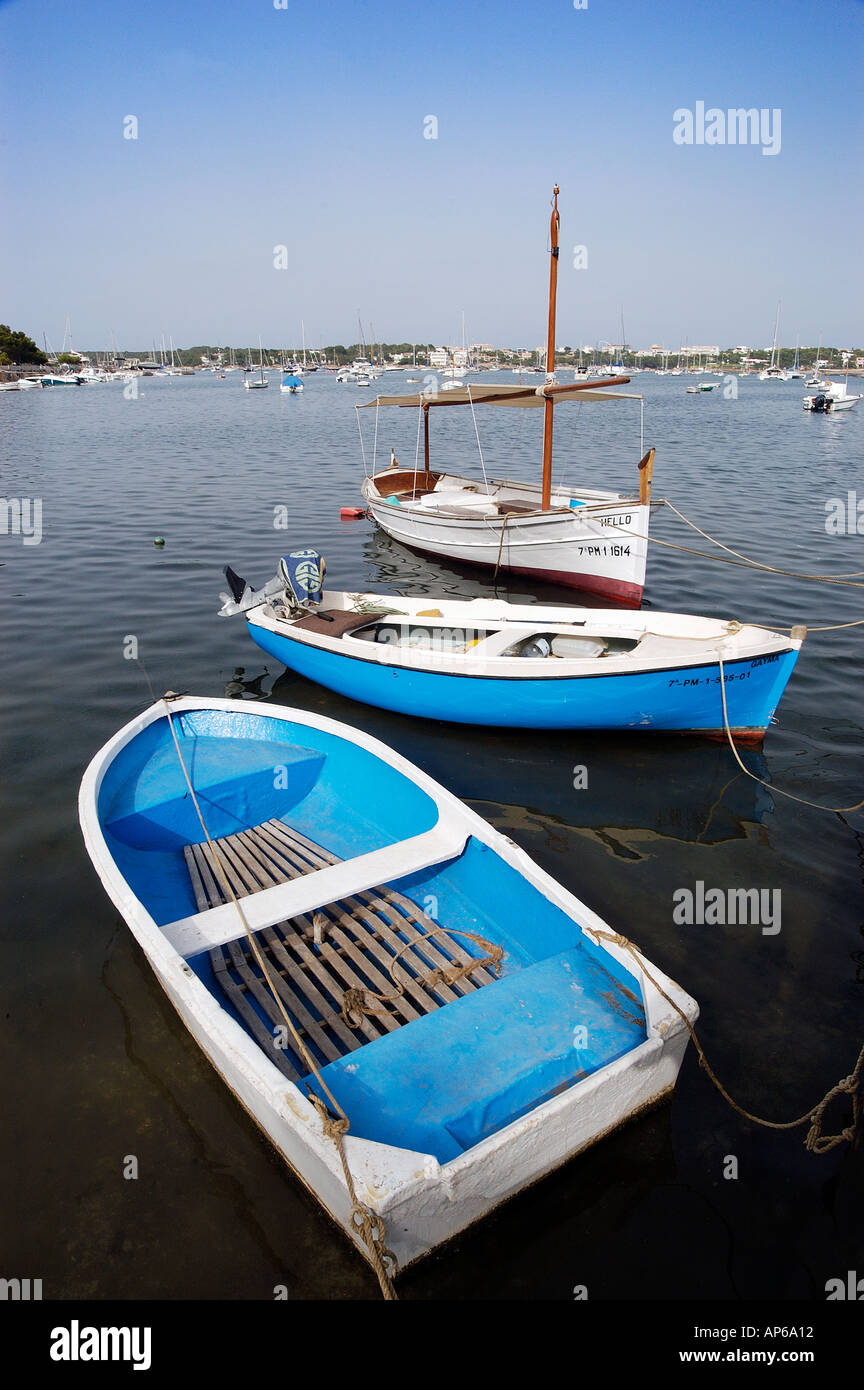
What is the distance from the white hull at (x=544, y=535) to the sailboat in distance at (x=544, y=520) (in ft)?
0.07

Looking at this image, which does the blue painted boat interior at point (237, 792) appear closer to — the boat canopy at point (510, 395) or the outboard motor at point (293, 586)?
the outboard motor at point (293, 586)

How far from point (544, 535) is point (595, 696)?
7.15 meters

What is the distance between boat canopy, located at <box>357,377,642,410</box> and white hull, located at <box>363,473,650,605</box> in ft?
7.34

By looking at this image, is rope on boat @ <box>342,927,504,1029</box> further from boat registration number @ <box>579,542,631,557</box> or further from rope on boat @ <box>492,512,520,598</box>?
rope on boat @ <box>492,512,520,598</box>

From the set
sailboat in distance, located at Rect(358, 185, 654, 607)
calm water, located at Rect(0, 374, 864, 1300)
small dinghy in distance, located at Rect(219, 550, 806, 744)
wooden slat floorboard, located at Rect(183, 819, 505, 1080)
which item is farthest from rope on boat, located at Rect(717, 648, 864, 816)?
sailboat in distance, located at Rect(358, 185, 654, 607)

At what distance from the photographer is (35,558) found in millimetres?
18594

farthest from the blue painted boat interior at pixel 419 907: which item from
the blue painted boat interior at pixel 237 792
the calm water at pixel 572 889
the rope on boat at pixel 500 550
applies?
the rope on boat at pixel 500 550

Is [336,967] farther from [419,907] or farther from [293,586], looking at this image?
[293,586]

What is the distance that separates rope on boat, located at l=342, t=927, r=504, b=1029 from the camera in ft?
16.6

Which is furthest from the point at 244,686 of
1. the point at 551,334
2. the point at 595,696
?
the point at 551,334

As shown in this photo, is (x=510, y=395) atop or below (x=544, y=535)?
atop

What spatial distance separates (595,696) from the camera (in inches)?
359

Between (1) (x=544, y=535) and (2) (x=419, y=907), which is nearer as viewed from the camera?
(2) (x=419, y=907)

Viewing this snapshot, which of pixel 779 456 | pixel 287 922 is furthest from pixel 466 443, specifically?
pixel 287 922
